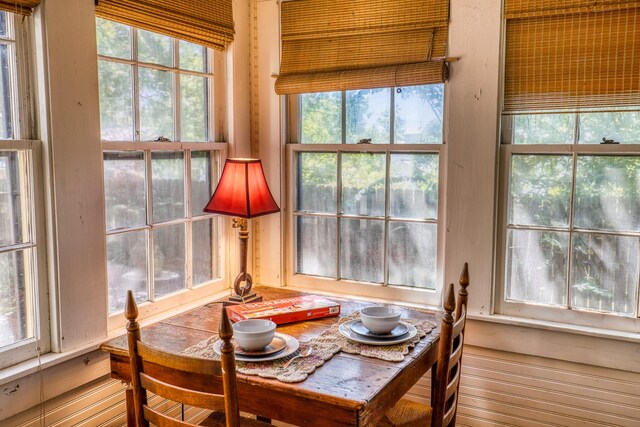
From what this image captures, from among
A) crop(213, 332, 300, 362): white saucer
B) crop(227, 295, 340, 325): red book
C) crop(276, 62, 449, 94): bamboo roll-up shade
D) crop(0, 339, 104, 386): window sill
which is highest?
crop(276, 62, 449, 94): bamboo roll-up shade

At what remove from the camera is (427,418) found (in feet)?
7.39

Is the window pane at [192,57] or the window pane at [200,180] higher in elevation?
the window pane at [192,57]

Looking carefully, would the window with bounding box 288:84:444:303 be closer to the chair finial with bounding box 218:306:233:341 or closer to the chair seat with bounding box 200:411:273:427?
the chair seat with bounding box 200:411:273:427

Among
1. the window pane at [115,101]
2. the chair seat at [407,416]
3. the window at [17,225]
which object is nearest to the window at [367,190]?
the chair seat at [407,416]

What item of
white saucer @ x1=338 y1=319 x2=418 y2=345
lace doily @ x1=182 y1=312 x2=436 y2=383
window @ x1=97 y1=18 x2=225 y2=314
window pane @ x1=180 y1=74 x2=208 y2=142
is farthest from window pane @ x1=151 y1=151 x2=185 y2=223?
white saucer @ x1=338 y1=319 x2=418 y2=345

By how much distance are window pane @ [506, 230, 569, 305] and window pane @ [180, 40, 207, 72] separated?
5.73 ft

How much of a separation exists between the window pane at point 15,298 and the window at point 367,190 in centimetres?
144

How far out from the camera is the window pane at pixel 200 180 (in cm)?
286

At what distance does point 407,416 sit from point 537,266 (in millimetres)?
932

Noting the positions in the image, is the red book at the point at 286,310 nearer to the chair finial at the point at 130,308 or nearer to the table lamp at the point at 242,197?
the table lamp at the point at 242,197

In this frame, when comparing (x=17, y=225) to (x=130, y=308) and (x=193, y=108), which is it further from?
(x=193, y=108)

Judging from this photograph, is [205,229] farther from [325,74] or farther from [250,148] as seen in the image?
[325,74]

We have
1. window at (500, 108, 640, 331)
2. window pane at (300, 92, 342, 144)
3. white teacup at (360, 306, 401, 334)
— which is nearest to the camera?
white teacup at (360, 306, 401, 334)

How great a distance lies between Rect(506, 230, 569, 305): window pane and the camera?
2.54 m
